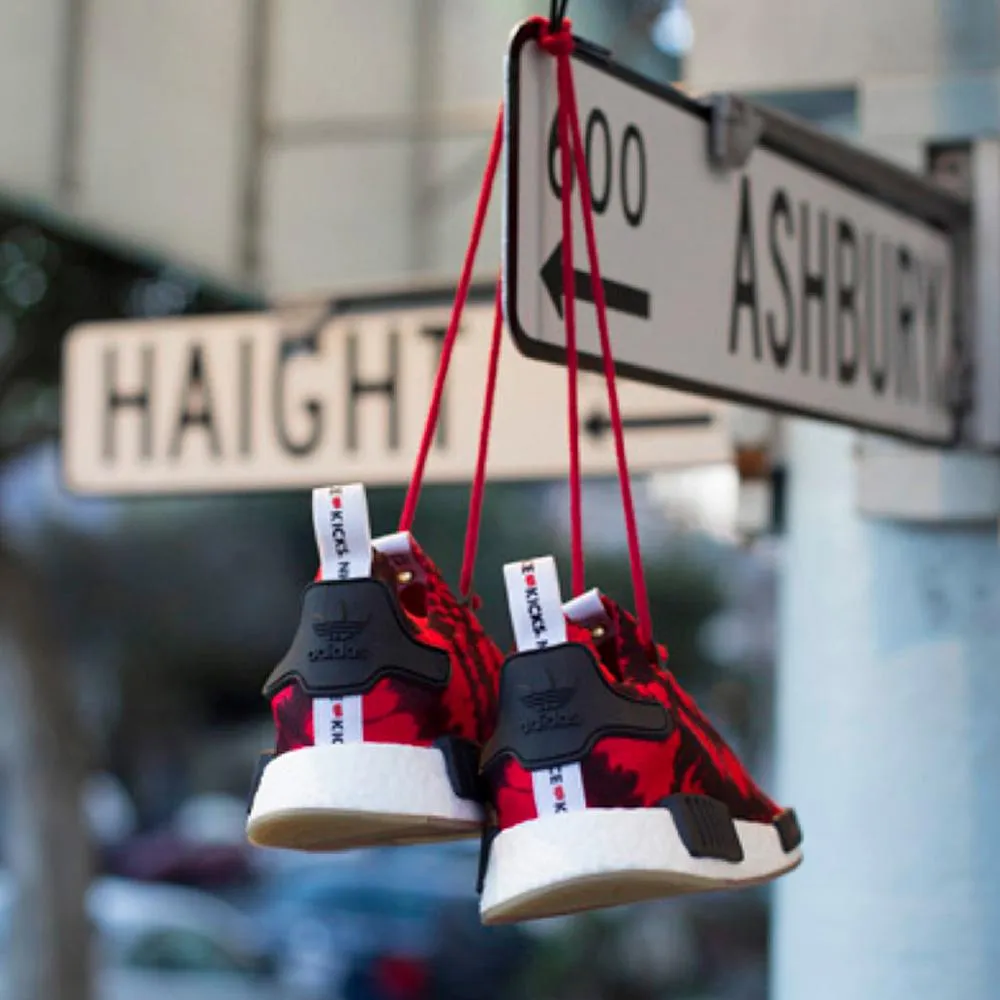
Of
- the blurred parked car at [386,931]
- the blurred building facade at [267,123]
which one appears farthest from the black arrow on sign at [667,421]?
the blurred parked car at [386,931]

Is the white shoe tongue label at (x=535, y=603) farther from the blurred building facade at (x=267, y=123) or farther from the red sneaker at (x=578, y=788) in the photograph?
the blurred building facade at (x=267, y=123)

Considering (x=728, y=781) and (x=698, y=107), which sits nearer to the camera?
(x=728, y=781)

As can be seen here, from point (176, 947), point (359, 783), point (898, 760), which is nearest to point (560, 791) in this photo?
point (359, 783)

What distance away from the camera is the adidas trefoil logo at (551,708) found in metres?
0.98

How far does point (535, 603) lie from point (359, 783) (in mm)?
139

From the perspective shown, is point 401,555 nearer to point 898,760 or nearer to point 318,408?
point 898,760

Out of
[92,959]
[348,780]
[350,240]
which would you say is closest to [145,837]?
[92,959]

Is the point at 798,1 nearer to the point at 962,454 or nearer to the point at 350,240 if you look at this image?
the point at 962,454

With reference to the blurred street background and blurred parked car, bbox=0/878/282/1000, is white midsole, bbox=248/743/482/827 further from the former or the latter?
blurred parked car, bbox=0/878/282/1000

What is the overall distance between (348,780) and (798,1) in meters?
1.25

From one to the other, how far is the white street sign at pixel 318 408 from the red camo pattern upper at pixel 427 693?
1.00m

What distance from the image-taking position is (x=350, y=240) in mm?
3615

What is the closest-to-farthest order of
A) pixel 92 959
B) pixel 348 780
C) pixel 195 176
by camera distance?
pixel 348 780
pixel 195 176
pixel 92 959

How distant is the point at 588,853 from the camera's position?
3.12 ft
